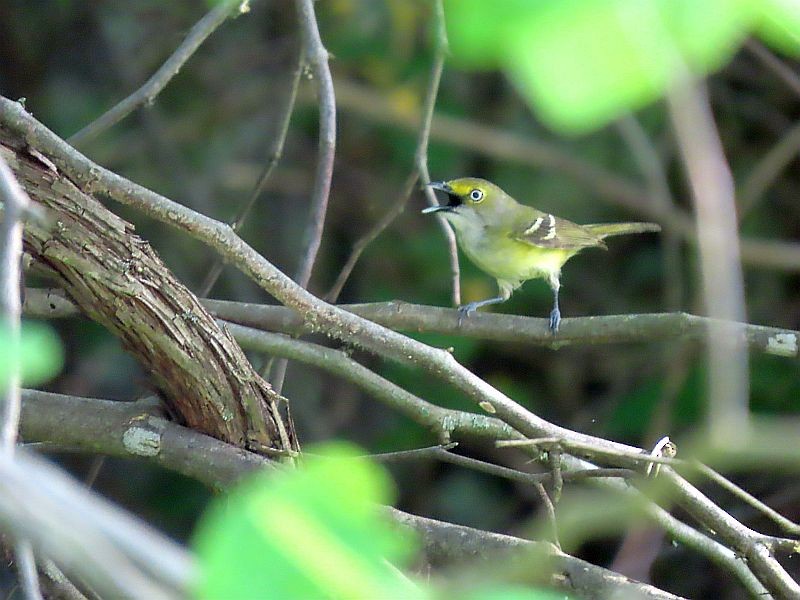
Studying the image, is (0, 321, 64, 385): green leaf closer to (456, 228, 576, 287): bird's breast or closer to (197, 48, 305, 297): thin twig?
(197, 48, 305, 297): thin twig

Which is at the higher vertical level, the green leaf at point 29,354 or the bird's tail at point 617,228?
the bird's tail at point 617,228

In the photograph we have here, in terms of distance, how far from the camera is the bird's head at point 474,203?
594cm

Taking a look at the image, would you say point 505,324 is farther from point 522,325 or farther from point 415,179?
point 415,179

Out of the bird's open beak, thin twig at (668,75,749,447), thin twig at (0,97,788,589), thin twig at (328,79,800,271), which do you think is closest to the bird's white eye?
the bird's open beak

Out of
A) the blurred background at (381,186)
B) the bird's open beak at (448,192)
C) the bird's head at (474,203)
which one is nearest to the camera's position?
the bird's open beak at (448,192)

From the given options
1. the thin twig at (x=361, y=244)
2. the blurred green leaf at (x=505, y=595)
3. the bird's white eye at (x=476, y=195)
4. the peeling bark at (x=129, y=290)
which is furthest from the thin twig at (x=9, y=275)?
the bird's white eye at (x=476, y=195)

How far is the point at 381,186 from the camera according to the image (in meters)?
7.13

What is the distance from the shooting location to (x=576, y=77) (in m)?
0.93

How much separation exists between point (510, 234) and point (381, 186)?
1.53 m

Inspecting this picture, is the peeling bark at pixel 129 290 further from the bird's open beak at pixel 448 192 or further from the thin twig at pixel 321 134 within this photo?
the bird's open beak at pixel 448 192

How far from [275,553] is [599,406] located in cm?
557

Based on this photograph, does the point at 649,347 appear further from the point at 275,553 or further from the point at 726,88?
the point at 275,553

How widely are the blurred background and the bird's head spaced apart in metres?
0.29

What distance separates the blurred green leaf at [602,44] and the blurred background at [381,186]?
16.2 feet
